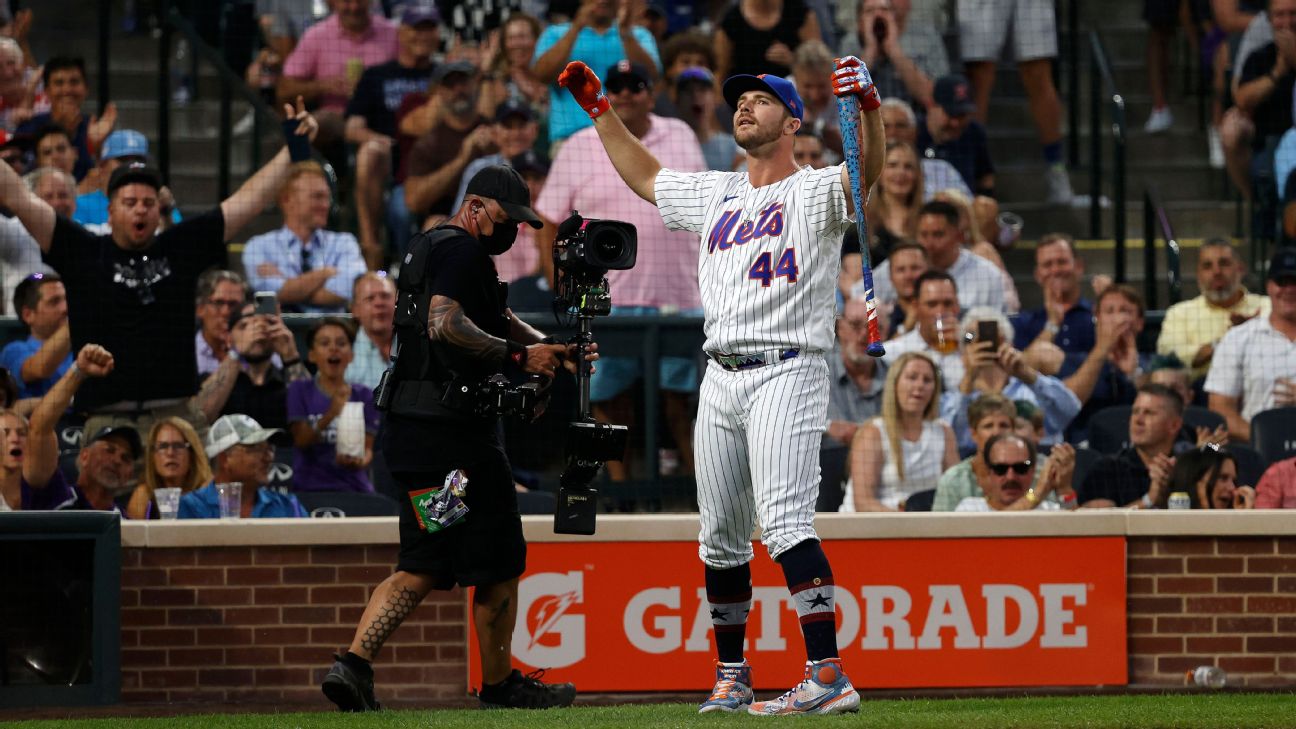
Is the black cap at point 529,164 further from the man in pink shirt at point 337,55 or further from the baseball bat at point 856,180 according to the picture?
the baseball bat at point 856,180

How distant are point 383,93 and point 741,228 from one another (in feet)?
20.5

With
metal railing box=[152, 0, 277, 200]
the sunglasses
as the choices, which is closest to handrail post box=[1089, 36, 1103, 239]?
the sunglasses

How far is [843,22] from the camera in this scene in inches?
500

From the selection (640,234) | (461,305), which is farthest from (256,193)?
(461,305)

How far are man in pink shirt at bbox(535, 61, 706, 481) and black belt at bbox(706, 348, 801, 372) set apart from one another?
11.0 feet

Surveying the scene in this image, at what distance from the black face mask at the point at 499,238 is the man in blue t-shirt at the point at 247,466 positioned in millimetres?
2107

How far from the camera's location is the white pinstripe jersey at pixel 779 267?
5.70 meters

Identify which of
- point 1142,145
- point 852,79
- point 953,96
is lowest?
point 852,79

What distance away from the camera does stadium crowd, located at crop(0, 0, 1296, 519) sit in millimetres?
8281

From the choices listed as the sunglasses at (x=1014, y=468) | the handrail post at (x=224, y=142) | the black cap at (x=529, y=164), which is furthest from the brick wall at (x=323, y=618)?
the handrail post at (x=224, y=142)

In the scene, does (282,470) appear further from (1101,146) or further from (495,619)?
(1101,146)

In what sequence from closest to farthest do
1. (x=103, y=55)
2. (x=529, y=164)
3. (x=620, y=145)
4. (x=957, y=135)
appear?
1. (x=620, y=145)
2. (x=529, y=164)
3. (x=957, y=135)
4. (x=103, y=55)

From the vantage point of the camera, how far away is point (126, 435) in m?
8.09

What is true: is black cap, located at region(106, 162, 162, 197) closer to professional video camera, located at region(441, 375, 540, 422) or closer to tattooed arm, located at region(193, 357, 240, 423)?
tattooed arm, located at region(193, 357, 240, 423)
